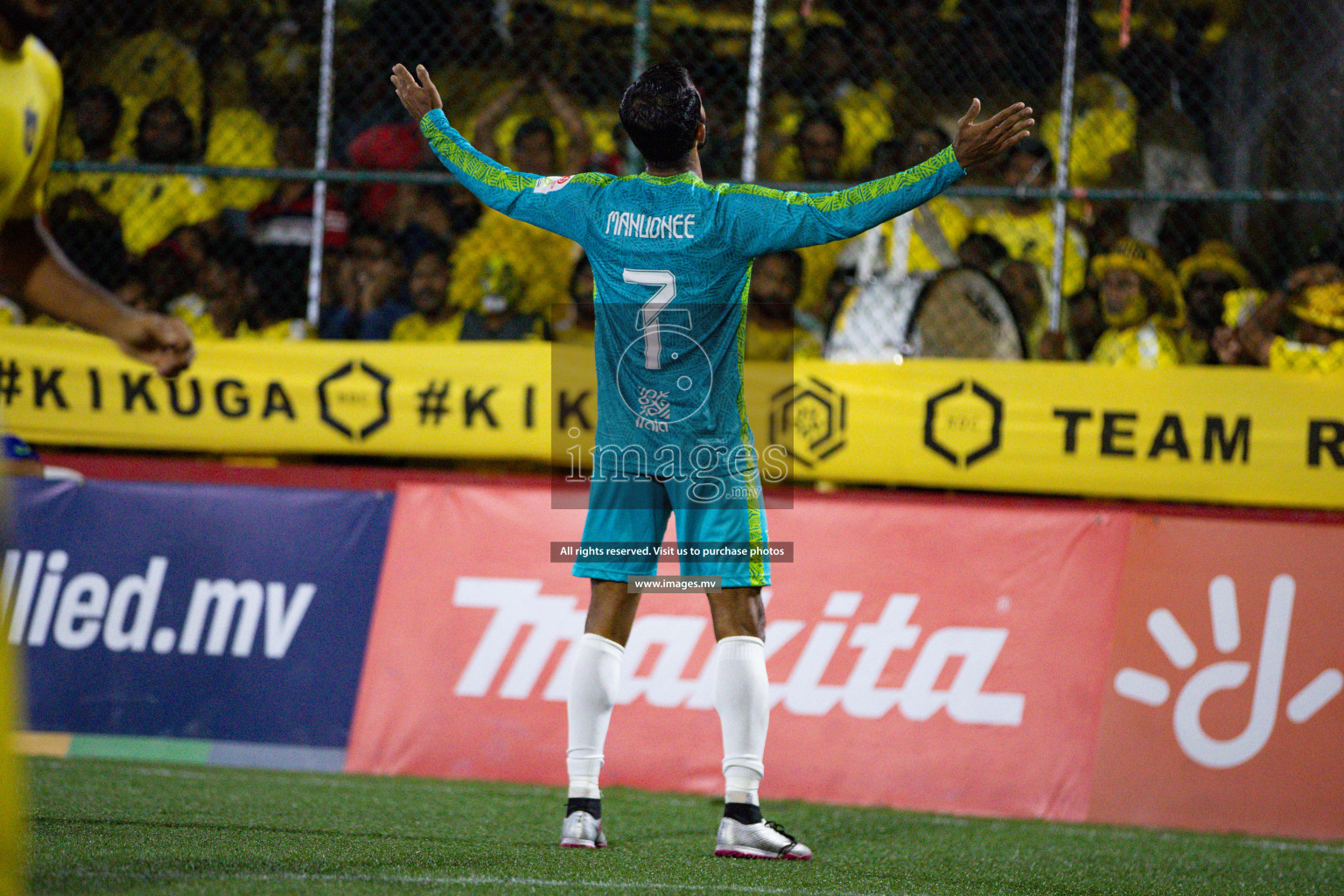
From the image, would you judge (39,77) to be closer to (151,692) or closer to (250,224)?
(151,692)

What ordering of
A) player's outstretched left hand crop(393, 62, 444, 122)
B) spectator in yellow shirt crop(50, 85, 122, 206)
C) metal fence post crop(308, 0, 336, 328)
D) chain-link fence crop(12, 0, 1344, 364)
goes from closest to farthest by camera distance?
player's outstretched left hand crop(393, 62, 444, 122) → chain-link fence crop(12, 0, 1344, 364) → metal fence post crop(308, 0, 336, 328) → spectator in yellow shirt crop(50, 85, 122, 206)

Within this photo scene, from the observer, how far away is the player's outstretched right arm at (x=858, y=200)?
4105 mm

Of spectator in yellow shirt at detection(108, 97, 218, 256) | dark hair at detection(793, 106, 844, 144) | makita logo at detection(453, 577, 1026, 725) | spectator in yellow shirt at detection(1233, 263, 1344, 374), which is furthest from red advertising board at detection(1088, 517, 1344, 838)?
spectator in yellow shirt at detection(108, 97, 218, 256)

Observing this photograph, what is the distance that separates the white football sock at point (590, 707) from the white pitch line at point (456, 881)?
66 cm

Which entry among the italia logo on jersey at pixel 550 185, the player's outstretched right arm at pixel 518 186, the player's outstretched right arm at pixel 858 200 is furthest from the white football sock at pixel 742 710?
the italia logo on jersey at pixel 550 185

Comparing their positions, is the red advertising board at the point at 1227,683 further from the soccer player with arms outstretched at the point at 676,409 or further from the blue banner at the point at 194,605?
the blue banner at the point at 194,605

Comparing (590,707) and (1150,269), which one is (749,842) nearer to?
(590,707)

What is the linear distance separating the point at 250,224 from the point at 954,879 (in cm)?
586

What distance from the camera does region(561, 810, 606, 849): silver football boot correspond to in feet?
14.2

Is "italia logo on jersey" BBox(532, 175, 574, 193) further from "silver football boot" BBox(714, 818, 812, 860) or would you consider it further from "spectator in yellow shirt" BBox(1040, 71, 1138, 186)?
"spectator in yellow shirt" BBox(1040, 71, 1138, 186)

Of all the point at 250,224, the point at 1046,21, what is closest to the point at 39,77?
the point at 250,224

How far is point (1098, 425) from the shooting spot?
22.0 ft

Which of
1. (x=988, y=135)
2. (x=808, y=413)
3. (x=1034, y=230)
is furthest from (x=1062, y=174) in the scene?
(x=988, y=135)

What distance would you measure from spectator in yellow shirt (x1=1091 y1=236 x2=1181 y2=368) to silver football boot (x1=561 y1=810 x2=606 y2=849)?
3997 mm
